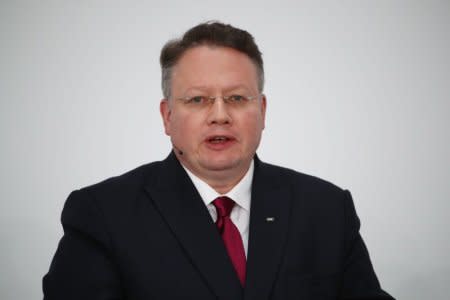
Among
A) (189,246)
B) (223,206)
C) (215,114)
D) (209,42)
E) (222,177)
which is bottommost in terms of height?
(189,246)

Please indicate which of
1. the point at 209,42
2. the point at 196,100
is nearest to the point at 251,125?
the point at 196,100

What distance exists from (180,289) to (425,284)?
207cm

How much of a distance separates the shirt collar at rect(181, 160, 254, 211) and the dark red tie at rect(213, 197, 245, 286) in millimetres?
25

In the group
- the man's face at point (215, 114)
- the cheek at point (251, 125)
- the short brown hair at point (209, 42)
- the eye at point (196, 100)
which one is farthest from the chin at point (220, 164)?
the short brown hair at point (209, 42)

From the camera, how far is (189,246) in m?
1.38

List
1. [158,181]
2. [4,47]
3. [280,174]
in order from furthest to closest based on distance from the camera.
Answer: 1. [4,47]
2. [280,174]
3. [158,181]

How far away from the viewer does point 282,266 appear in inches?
56.7

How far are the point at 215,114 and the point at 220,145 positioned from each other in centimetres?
11

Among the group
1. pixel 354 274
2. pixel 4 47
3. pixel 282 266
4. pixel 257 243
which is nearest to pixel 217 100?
pixel 257 243

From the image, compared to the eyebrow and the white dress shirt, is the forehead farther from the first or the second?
the white dress shirt

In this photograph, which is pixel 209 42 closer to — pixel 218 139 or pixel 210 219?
pixel 218 139

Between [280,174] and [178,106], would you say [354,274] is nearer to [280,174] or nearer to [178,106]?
[280,174]

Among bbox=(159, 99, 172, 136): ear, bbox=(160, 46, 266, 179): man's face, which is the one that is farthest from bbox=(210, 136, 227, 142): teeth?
bbox=(159, 99, 172, 136): ear

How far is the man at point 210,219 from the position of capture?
1.34 meters
